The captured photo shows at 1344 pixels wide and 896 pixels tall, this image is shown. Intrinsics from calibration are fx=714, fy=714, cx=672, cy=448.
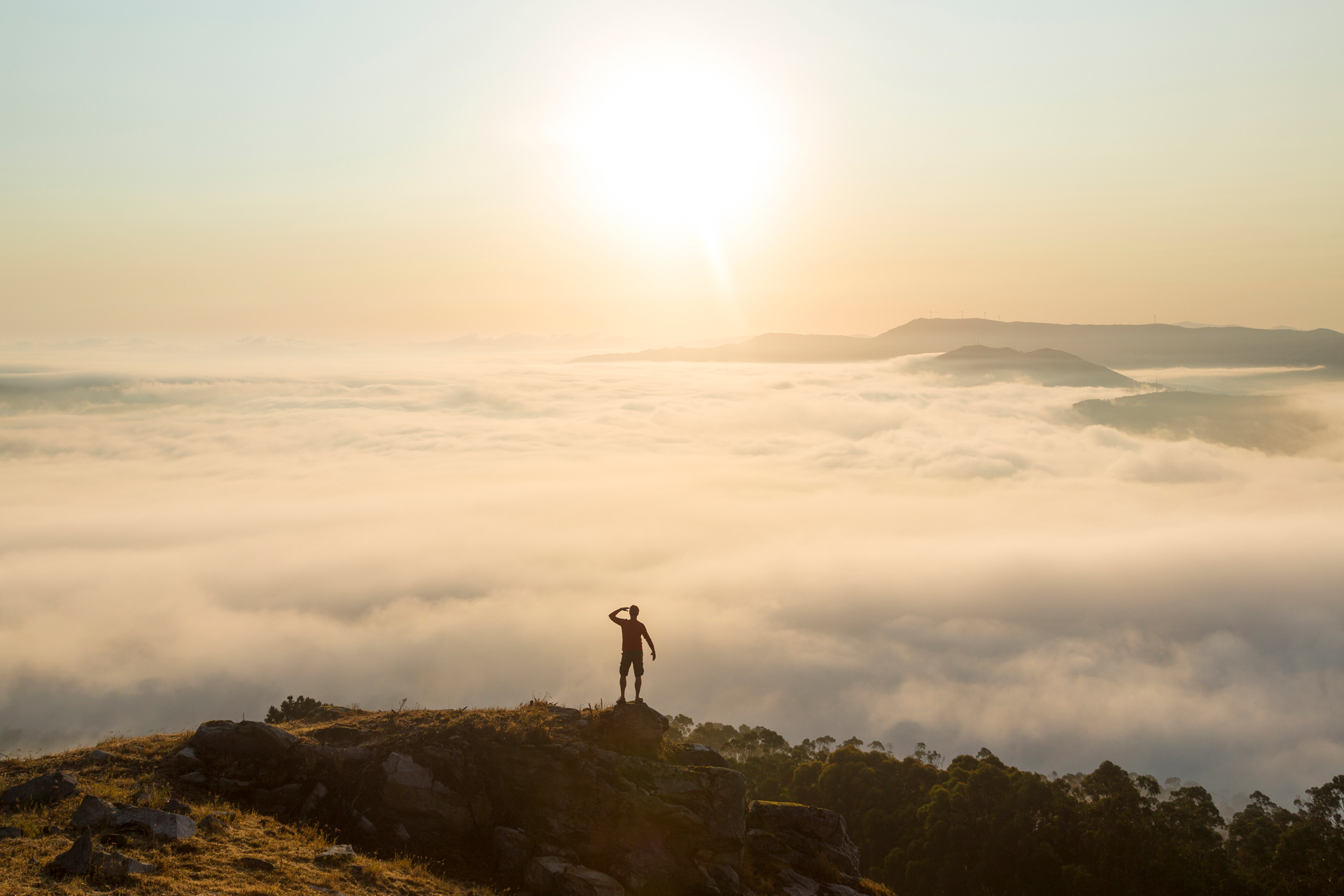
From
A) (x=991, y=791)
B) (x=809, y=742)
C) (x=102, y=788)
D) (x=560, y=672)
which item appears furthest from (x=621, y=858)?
(x=560, y=672)

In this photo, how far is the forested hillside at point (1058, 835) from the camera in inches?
1355

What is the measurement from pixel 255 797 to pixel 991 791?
3717cm

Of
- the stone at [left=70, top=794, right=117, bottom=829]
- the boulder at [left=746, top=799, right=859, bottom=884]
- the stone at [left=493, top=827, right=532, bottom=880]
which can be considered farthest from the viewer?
the boulder at [left=746, top=799, right=859, bottom=884]

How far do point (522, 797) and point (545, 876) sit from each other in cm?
218

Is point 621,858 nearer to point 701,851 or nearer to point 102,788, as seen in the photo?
point 701,851

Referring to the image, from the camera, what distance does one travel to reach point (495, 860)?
16.5 metres

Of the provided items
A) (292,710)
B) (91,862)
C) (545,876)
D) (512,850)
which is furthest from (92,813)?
(292,710)

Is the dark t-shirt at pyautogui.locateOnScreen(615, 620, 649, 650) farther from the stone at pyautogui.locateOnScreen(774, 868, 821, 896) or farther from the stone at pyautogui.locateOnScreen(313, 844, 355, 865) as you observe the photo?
the stone at pyautogui.locateOnScreen(313, 844, 355, 865)

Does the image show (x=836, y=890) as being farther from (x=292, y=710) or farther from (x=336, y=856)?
(x=292, y=710)

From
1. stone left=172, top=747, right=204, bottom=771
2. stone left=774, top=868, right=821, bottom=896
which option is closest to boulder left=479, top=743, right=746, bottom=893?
stone left=774, top=868, right=821, bottom=896

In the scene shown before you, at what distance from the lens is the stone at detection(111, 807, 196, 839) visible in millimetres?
13398

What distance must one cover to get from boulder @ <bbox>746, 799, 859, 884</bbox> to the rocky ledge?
97 millimetres

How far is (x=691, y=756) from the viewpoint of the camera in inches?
808

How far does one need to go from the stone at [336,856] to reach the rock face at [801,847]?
1029cm
